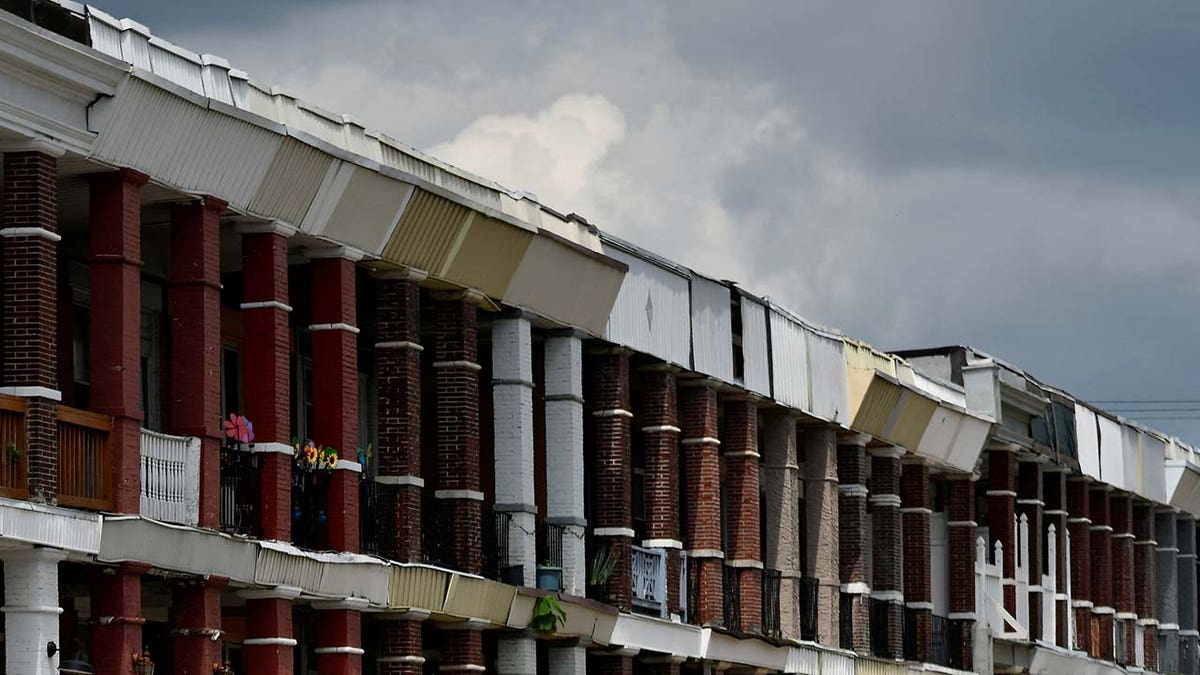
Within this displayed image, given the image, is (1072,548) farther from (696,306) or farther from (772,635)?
(696,306)

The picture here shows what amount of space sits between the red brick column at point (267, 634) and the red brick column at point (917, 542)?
21.9 m

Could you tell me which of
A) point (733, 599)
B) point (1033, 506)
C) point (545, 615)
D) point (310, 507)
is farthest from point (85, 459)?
point (1033, 506)

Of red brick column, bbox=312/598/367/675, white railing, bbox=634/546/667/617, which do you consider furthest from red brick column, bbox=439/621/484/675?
white railing, bbox=634/546/667/617

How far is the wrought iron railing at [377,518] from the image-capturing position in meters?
33.4

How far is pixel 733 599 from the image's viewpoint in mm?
43406

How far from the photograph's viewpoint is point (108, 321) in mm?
28125

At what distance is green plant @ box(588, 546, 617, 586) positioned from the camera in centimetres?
3891

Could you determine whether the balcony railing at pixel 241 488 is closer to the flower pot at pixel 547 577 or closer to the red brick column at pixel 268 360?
the red brick column at pixel 268 360

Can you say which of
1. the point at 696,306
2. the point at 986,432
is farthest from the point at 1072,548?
the point at 696,306

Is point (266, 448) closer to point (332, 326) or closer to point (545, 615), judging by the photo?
point (332, 326)

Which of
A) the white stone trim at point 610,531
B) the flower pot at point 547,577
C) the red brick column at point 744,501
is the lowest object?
the flower pot at point 547,577

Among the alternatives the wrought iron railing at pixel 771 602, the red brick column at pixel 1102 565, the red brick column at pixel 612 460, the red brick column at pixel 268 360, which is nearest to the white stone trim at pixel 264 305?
the red brick column at pixel 268 360

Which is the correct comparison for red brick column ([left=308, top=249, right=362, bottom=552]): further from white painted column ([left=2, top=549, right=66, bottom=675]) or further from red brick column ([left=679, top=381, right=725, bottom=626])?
red brick column ([left=679, top=381, right=725, bottom=626])

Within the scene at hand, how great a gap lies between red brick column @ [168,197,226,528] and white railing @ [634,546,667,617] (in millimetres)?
11439
